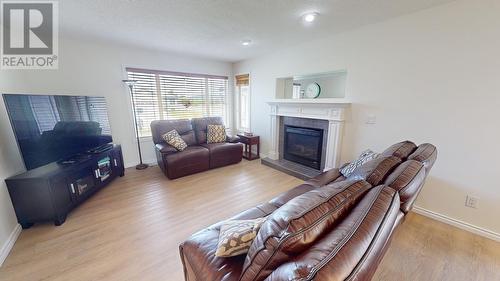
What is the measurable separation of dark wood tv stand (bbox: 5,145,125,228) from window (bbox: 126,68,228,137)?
159 cm

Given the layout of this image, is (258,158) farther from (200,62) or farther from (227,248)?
(227,248)

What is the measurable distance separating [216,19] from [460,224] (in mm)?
3559

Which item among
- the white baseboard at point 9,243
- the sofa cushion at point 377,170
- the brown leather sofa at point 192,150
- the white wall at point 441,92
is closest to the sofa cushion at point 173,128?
the brown leather sofa at point 192,150

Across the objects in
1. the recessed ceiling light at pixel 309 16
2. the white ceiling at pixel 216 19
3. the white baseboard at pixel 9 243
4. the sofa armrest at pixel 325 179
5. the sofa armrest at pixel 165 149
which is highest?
the white ceiling at pixel 216 19

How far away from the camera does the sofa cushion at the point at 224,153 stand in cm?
379

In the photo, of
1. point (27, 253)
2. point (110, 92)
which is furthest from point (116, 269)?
point (110, 92)

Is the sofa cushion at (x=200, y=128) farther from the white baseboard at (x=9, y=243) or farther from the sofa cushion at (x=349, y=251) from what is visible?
the sofa cushion at (x=349, y=251)

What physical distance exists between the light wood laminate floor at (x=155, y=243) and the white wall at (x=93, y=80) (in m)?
0.51

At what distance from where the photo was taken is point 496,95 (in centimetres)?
180

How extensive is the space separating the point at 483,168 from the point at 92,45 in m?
5.42

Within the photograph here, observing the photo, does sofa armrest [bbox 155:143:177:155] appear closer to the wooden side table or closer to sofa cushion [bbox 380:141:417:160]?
the wooden side table

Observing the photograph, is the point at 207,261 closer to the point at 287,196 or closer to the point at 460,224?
the point at 287,196

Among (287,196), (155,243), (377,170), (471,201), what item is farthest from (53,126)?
(471,201)

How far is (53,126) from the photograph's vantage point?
7.52 ft
